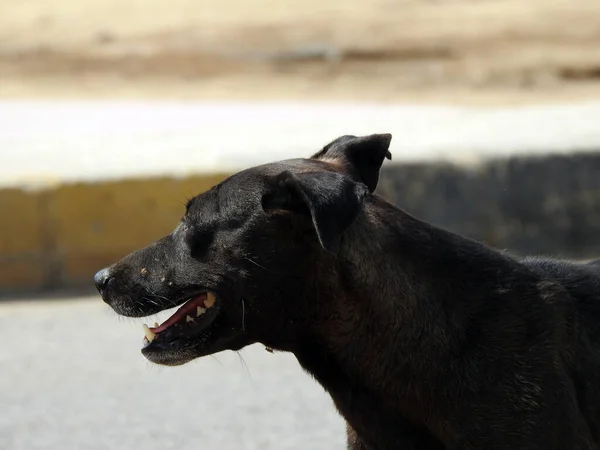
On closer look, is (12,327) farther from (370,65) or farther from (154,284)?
(370,65)

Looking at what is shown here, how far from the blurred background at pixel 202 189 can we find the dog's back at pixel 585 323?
6.26ft

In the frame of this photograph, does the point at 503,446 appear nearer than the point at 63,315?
Yes

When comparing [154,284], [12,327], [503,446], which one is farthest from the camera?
[12,327]

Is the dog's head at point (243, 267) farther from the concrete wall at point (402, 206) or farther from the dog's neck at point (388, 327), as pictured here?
the concrete wall at point (402, 206)

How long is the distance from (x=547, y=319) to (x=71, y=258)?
5019mm

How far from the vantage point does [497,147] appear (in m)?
8.98

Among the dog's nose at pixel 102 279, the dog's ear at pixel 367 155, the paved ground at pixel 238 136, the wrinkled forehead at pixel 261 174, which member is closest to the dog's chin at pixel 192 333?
the dog's nose at pixel 102 279

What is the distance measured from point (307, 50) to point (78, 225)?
46.5 ft

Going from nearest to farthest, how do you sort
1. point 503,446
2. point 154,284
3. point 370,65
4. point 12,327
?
point 503,446
point 154,284
point 12,327
point 370,65

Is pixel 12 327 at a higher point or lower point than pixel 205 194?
lower

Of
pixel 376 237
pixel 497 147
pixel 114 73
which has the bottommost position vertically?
pixel 114 73

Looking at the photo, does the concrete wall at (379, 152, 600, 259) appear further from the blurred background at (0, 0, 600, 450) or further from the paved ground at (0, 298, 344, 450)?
the paved ground at (0, 298, 344, 450)

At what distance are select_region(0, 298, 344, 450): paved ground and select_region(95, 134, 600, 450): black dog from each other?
1.91m

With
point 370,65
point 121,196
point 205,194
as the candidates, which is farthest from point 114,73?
point 205,194
